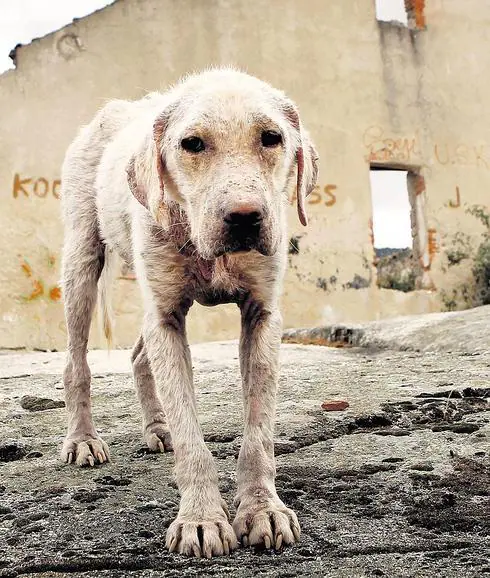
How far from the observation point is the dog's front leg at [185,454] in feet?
7.47

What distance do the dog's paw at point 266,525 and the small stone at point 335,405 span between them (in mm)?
1837

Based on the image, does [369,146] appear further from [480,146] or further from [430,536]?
[430,536]

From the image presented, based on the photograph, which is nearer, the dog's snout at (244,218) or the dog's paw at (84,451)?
the dog's snout at (244,218)

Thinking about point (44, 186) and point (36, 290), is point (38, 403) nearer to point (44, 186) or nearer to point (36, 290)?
point (36, 290)

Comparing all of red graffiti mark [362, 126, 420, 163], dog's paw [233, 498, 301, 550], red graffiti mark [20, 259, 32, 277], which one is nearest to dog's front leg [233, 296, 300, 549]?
dog's paw [233, 498, 301, 550]

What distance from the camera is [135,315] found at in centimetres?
1064

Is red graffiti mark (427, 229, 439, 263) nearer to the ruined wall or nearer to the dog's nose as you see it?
the ruined wall

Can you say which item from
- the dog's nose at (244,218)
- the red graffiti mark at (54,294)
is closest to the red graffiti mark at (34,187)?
the red graffiti mark at (54,294)

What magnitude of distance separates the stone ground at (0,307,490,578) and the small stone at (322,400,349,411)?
0.04 m

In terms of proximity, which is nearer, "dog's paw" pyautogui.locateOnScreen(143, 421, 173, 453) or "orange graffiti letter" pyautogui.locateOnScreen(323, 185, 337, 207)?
"dog's paw" pyautogui.locateOnScreen(143, 421, 173, 453)

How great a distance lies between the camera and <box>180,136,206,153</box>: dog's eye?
250 cm

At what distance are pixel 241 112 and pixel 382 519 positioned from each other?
1.39 m

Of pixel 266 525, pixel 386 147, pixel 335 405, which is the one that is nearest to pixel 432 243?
pixel 386 147

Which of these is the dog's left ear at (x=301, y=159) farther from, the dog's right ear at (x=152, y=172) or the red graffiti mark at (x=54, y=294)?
the red graffiti mark at (x=54, y=294)
